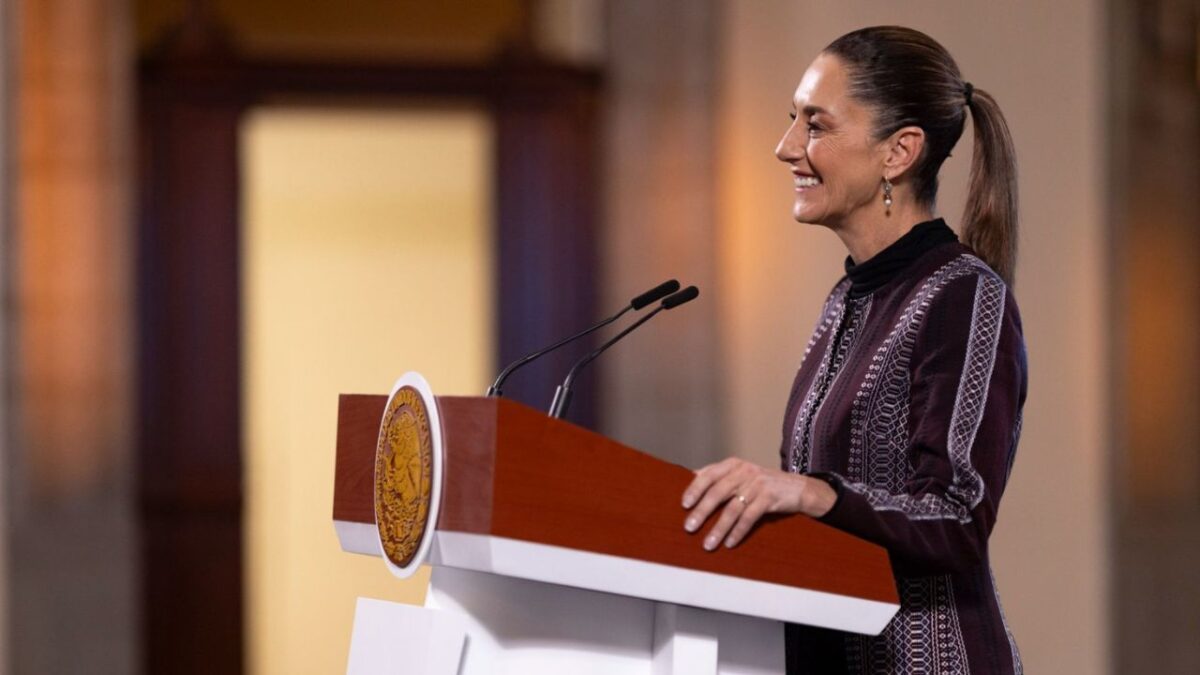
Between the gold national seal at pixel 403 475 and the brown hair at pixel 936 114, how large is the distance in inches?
28.9

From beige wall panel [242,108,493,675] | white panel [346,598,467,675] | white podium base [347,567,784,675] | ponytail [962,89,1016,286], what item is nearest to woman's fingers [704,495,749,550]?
white podium base [347,567,784,675]

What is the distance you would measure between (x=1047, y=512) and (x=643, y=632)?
3478 mm

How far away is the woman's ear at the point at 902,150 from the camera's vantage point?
2020mm

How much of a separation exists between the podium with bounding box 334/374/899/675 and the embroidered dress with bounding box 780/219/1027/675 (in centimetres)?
10

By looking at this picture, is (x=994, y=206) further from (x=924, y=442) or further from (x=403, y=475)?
(x=403, y=475)

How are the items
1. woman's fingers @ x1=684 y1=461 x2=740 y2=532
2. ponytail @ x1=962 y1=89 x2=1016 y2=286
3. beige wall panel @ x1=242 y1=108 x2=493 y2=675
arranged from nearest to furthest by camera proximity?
woman's fingers @ x1=684 y1=461 x2=740 y2=532 → ponytail @ x1=962 y1=89 x2=1016 y2=286 → beige wall panel @ x1=242 y1=108 x2=493 y2=675

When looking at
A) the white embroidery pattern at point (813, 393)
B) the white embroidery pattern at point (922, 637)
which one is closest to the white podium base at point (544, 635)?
the white embroidery pattern at point (922, 637)

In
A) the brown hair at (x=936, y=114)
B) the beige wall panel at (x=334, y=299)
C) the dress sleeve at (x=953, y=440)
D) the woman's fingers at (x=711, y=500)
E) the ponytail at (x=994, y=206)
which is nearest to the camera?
the woman's fingers at (x=711, y=500)

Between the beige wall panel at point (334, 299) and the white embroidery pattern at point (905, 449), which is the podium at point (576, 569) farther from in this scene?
the beige wall panel at point (334, 299)

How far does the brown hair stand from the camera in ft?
6.59

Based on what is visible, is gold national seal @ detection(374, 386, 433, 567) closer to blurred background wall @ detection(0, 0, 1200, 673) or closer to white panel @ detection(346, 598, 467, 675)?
white panel @ detection(346, 598, 467, 675)

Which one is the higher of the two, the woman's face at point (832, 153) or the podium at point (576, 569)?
the woman's face at point (832, 153)

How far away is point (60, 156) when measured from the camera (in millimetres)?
5684

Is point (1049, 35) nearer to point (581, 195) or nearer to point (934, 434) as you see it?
point (581, 195)
